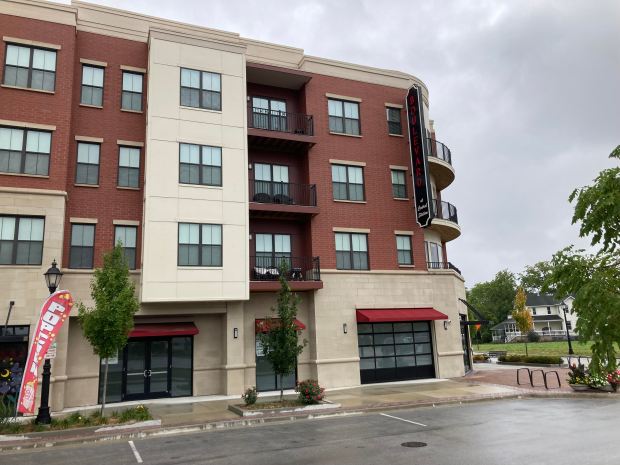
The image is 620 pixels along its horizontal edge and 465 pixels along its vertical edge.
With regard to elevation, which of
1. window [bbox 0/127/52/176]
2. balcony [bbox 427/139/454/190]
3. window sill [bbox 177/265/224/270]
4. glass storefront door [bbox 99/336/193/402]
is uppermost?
balcony [bbox 427/139/454/190]

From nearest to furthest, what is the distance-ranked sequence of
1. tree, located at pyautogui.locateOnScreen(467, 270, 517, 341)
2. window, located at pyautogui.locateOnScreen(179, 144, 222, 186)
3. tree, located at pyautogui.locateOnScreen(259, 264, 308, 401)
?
tree, located at pyautogui.locateOnScreen(259, 264, 308, 401) < window, located at pyautogui.locateOnScreen(179, 144, 222, 186) < tree, located at pyautogui.locateOnScreen(467, 270, 517, 341)

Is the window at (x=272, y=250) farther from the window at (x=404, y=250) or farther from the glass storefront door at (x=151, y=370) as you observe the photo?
the window at (x=404, y=250)

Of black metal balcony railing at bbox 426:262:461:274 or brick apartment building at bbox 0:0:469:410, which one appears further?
black metal balcony railing at bbox 426:262:461:274

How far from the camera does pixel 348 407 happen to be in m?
16.6

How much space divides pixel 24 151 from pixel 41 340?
26.4 ft

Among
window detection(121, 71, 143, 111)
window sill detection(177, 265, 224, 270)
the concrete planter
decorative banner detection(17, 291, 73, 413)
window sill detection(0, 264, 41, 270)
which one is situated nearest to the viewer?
decorative banner detection(17, 291, 73, 413)

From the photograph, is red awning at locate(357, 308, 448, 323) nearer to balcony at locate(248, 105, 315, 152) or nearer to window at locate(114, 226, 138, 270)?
balcony at locate(248, 105, 315, 152)

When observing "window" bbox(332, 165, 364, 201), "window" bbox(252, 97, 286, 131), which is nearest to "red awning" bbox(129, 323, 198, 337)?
"window" bbox(332, 165, 364, 201)

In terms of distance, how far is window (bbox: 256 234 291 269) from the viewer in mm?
22562

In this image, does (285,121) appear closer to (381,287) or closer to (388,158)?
(388,158)

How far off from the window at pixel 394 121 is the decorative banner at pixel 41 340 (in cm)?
1791

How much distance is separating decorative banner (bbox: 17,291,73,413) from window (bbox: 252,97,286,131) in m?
12.4

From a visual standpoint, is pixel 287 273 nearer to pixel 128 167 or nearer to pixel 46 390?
pixel 128 167

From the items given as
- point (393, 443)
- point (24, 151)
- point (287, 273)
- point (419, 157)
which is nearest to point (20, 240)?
point (24, 151)
